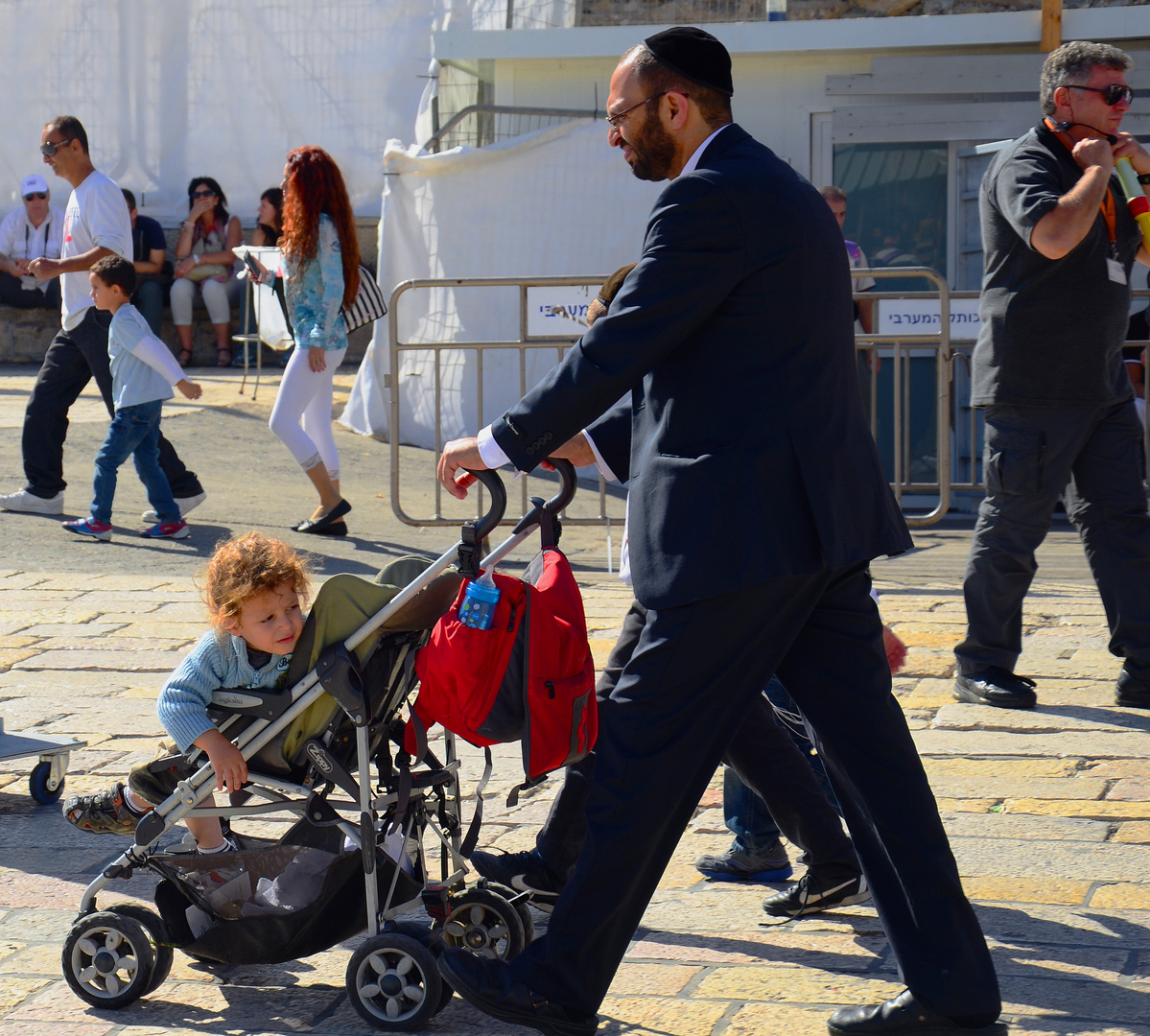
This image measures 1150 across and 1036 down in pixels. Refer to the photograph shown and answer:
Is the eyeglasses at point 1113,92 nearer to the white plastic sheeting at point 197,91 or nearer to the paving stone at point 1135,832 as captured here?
the paving stone at point 1135,832

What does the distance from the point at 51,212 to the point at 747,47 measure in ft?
23.0

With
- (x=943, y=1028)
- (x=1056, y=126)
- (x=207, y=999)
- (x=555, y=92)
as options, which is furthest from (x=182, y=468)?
(x=943, y=1028)

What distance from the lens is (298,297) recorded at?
845 centimetres

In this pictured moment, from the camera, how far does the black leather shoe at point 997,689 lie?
5.39 m

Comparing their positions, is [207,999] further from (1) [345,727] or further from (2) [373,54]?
(2) [373,54]

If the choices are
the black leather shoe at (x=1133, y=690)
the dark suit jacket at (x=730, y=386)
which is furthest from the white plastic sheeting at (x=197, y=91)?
the dark suit jacket at (x=730, y=386)

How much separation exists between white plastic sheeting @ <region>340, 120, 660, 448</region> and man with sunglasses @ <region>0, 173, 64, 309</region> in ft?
15.0

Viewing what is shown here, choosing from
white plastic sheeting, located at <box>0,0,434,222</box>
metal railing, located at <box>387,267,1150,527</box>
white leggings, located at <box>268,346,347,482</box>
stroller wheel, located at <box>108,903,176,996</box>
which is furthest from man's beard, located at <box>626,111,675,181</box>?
white plastic sheeting, located at <box>0,0,434,222</box>

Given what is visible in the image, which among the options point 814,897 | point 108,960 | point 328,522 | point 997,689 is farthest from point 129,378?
point 814,897

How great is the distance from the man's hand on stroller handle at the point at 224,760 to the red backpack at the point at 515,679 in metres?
0.43

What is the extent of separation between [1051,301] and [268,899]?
3.24m

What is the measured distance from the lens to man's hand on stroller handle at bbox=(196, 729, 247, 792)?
3277 mm

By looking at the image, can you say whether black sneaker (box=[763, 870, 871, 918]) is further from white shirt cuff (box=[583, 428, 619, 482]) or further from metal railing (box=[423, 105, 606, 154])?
metal railing (box=[423, 105, 606, 154])

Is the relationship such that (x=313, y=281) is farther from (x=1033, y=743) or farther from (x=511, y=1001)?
(x=511, y=1001)
